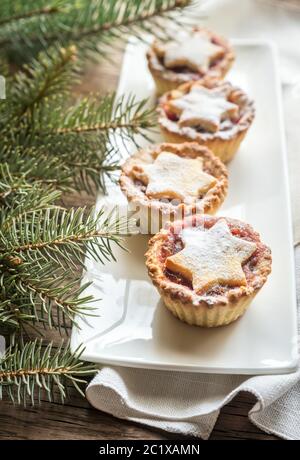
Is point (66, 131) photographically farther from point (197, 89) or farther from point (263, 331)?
point (263, 331)

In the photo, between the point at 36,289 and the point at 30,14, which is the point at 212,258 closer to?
the point at 36,289

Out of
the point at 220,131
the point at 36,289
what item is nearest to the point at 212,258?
the point at 36,289

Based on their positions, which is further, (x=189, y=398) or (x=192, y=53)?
(x=192, y=53)

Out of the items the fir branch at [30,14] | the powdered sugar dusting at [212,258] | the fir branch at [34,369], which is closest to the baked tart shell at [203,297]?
the powdered sugar dusting at [212,258]

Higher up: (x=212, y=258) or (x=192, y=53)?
(x=192, y=53)

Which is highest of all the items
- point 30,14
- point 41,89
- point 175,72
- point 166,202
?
point 30,14

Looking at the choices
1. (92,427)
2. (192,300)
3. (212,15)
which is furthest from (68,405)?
(212,15)

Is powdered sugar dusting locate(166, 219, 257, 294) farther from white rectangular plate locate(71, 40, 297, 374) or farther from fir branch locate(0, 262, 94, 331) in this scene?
fir branch locate(0, 262, 94, 331)

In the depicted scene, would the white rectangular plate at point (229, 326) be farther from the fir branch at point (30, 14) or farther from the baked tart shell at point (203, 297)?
the fir branch at point (30, 14)
